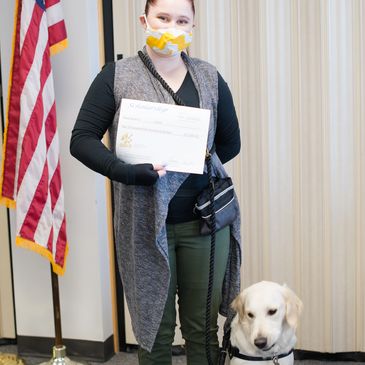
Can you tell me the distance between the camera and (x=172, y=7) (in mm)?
1465

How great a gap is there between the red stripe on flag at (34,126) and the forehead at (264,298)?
1.08 m

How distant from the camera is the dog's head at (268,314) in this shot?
1.77m

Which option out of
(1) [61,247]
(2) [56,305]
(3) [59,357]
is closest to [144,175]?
(1) [61,247]

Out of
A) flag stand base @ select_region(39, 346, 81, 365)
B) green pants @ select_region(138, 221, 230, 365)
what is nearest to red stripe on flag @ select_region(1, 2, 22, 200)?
flag stand base @ select_region(39, 346, 81, 365)

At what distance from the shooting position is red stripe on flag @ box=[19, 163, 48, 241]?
7.55 feet

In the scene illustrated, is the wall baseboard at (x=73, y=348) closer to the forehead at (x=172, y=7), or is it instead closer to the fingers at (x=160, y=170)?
the fingers at (x=160, y=170)

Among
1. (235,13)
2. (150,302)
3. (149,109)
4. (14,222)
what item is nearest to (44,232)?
(14,222)

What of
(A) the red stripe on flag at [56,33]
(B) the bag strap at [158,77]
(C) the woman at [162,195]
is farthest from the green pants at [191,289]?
(A) the red stripe on flag at [56,33]

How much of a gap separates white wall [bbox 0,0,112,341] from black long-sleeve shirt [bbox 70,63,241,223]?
1070mm

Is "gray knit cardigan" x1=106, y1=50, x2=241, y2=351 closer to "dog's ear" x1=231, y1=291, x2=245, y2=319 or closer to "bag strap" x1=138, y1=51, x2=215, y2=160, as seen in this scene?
"bag strap" x1=138, y1=51, x2=215, y2=160

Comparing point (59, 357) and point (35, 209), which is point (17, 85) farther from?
point (59, 357)

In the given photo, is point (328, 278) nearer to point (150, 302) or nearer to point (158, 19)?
point (150, 302)

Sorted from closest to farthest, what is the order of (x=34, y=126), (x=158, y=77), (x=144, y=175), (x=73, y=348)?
(x=144, y=175)
(x=158, y=77)
(x=34, y=126)
(x=73, y=348)

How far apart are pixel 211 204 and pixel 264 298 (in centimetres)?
46
